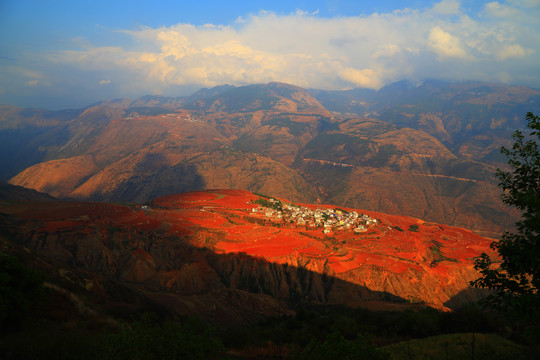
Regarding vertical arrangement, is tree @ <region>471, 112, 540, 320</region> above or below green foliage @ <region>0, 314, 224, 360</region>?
above

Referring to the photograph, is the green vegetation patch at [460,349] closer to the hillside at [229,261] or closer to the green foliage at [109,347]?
the green foliage at [109,347]

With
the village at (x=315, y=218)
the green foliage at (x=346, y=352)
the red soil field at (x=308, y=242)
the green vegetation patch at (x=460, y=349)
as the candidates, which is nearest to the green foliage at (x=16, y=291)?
the green foliage at (x=346, y=352)

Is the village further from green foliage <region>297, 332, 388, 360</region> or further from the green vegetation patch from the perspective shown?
green foliage <region>297, 332, 388, 360</region>

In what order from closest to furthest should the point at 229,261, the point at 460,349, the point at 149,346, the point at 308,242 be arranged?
the point at 149,346
the point at 460,349
the point at 229,261
the point at 308,242

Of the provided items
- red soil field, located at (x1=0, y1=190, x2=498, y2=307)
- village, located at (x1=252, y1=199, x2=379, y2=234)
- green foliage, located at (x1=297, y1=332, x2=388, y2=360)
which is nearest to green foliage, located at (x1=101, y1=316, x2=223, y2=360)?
green foliage, located at (x1=297, y1=332, x2=388, y2=360)

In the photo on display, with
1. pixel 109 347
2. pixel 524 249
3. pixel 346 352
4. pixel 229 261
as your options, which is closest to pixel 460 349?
pixel 524 249

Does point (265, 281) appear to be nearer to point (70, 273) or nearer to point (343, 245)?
point (343, 245)

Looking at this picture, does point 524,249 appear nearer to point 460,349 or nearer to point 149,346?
point 460,349

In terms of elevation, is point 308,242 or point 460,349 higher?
point 460,349
